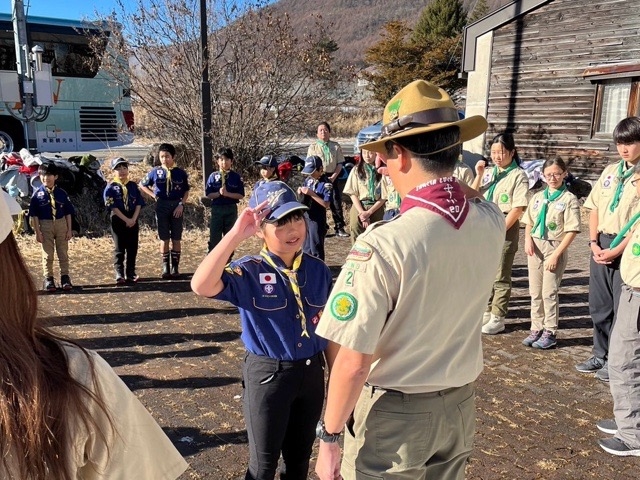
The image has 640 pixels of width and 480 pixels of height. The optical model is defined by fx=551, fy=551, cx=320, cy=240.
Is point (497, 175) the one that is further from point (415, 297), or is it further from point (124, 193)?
point (124, 193)

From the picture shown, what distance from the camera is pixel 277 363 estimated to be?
8.64 ft

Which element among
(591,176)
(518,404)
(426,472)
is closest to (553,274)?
(518,404)

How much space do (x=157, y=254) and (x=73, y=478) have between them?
8.84 m

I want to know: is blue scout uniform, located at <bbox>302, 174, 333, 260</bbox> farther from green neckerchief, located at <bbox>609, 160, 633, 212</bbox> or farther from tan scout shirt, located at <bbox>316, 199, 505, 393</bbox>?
tan scout shirt, located at <bbox>316, 199, 505, 393</bbox>

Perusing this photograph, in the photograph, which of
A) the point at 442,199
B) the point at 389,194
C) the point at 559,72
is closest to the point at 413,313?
the point at 442,199

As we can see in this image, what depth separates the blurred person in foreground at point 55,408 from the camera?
107 centimetres

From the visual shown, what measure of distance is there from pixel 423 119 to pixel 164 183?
21.6 feet

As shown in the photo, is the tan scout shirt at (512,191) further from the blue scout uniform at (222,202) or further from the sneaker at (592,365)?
the blue scout uniform at (222,202)

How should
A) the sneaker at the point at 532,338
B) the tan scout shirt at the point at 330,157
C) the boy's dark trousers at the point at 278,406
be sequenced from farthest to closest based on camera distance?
the tan scout shirt at the point at 330,157, the sneaker at the point at 532,338, the boy's dark trousers at the point at 278,406

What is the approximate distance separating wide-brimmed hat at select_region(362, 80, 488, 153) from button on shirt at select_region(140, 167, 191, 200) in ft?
20.8

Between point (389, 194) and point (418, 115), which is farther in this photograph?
point (389, 194)

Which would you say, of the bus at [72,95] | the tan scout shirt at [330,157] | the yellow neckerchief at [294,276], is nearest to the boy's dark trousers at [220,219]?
the tan scout shirt at [330,157]

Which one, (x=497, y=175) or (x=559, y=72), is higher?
(x=559, y=72)

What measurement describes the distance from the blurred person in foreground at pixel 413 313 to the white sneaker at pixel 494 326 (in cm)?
407
